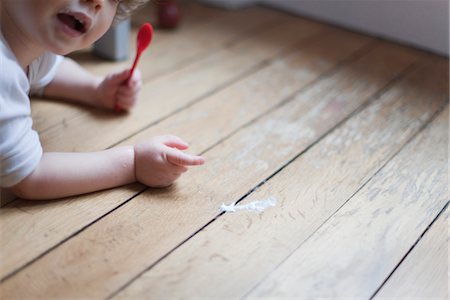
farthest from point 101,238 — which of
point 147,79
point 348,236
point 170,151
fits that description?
point 147,79

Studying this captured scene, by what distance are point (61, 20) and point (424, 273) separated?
57cm

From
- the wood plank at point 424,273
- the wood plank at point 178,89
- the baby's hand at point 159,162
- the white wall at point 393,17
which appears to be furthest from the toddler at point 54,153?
the white wall at point 393,17

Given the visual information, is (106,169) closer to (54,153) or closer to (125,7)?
(54,153)

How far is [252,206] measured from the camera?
81cm

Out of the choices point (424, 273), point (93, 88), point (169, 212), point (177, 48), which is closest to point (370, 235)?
point (424, 273)

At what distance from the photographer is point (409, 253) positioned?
29.4 inches

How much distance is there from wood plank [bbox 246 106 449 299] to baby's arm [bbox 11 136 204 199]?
21 cm

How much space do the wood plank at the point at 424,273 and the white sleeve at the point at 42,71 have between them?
0.63 metres

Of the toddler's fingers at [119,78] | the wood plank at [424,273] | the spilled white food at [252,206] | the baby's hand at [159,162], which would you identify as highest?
the toddler's fingers at [119,78]

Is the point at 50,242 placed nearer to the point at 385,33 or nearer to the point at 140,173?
the point at 140,173

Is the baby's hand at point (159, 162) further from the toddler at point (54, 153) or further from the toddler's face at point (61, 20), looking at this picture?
the toddler's face at point (61, 20)

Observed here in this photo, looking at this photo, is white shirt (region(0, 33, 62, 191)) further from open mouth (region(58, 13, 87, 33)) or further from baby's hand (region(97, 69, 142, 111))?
baby's hand (region(97, 69, 142, 111))

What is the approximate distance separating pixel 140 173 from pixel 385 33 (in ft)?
2.75

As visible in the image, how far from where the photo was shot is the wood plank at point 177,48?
101 cm
